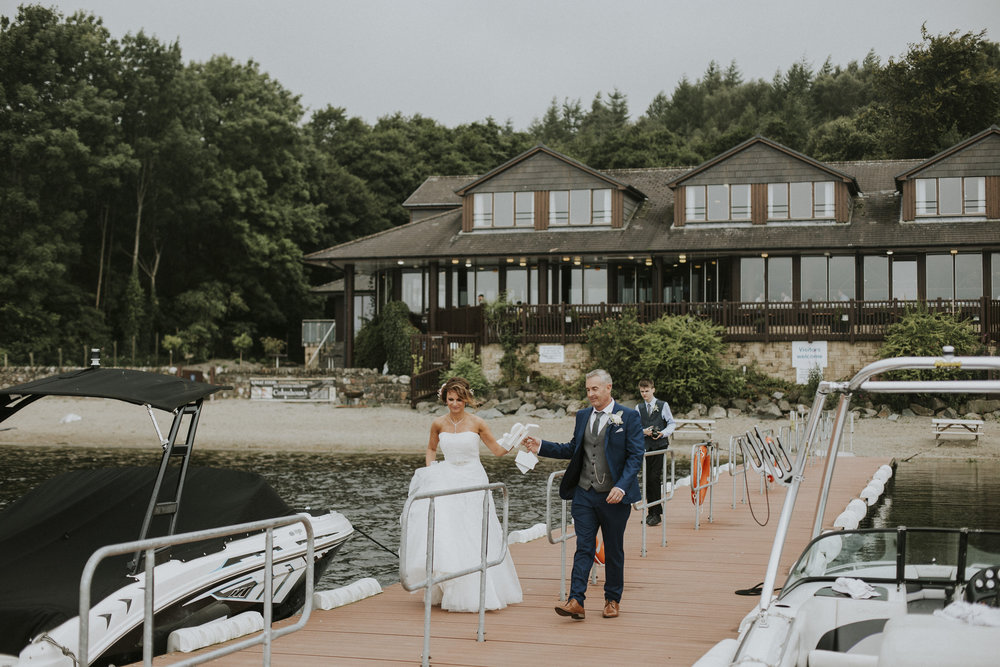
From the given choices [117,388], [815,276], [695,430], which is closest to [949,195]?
[815,276]

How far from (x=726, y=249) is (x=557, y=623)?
31609mm

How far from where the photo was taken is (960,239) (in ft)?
120

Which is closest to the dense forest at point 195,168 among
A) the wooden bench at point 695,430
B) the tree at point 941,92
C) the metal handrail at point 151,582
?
the tree at point 941,92

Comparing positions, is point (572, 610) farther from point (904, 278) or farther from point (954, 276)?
point (954, 276)

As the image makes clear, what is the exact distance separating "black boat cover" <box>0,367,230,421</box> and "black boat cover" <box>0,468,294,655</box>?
107 centimetres

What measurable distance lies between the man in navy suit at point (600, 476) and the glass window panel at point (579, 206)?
111 ft

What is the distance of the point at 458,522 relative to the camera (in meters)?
8.25

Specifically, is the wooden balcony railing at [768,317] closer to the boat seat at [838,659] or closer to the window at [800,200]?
the window at [800,200]

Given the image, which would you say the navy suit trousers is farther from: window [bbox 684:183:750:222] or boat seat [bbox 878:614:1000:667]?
window [bbox 684:183:750:222]

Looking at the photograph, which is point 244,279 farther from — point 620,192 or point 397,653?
point 397,653

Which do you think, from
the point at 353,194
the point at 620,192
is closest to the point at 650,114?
the point at 353,194

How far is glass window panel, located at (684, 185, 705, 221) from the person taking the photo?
132ft

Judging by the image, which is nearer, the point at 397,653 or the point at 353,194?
the point at 397,653

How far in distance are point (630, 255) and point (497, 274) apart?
6185mm
